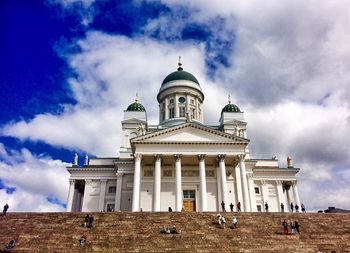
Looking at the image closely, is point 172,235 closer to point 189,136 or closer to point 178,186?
point 178,186

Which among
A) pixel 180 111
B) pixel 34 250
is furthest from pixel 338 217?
pixel 180 111

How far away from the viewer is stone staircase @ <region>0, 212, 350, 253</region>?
2083cm

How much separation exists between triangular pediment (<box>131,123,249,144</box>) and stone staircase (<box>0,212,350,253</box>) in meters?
10.8

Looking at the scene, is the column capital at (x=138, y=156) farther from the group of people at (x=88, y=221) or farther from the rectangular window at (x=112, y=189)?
the group of people at (x=88, y=221)

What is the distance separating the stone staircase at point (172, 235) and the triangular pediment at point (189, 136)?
10.8m

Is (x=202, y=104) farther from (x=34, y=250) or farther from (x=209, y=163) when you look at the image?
(x=34, y=250)

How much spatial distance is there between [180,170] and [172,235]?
44.0ft

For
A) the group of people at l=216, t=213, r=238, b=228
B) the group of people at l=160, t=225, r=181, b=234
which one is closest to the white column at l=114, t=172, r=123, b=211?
the group of people at l=216, t=213, r=238, b=228

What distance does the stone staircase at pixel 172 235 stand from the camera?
20828 mm

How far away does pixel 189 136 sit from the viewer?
121 ft

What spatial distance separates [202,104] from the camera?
5300cm

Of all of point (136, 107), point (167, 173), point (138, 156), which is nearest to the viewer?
point (138, 156)

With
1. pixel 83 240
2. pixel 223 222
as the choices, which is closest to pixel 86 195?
pixel 83 240

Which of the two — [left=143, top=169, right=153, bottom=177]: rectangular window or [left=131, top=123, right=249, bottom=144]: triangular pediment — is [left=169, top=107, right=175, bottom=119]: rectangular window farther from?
[left=143, top=169, right=153, bottom=177]: rectangular window
